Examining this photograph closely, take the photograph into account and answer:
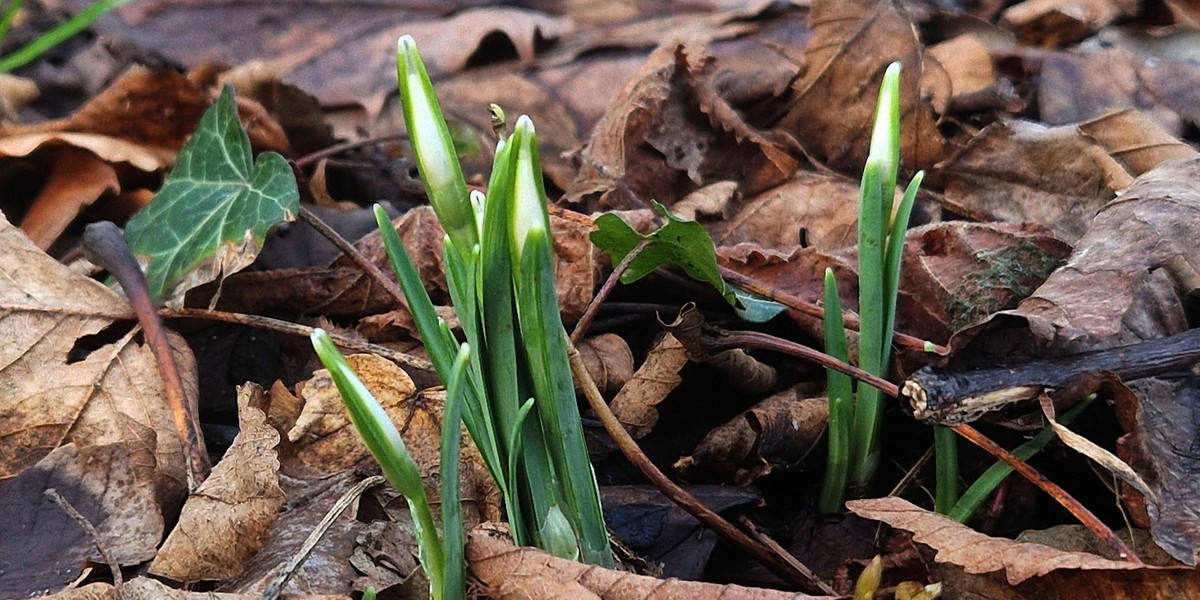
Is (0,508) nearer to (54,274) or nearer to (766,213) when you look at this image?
(54,274)

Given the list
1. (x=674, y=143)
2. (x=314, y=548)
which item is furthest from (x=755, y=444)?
(x=674, y=143)

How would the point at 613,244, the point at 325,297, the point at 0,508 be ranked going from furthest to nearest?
Answer: the point at 325,297
the point at 613,244
the point at 0,508

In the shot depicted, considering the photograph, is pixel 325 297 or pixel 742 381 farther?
pixel 325 297

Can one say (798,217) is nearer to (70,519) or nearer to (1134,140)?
(1134,140)

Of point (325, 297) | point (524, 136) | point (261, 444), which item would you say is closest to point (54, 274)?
point (325, 297)

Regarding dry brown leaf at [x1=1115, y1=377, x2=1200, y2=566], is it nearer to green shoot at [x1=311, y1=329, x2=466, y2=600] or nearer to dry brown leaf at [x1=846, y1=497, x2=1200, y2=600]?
dry brown leaf at [x1=846, y1=497, x2=1200, y2=600]
